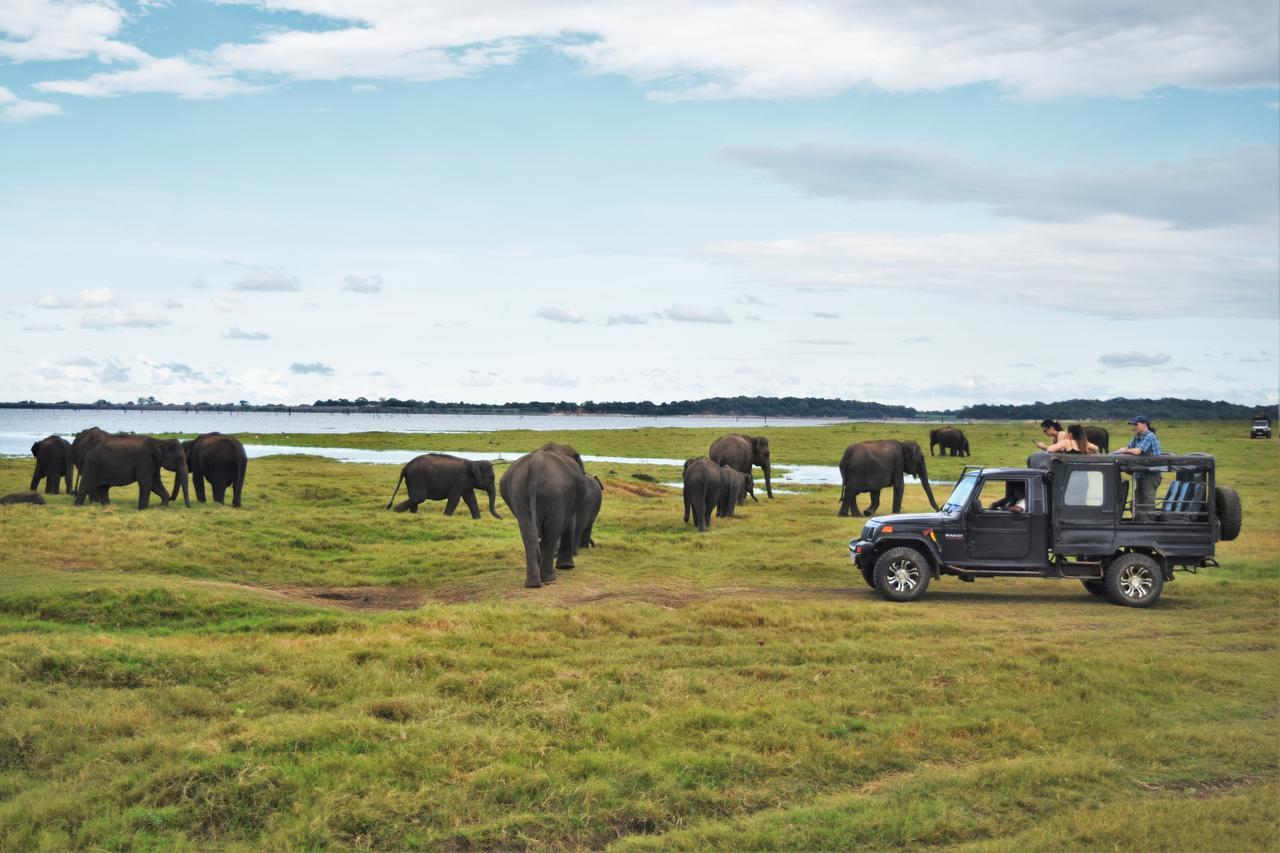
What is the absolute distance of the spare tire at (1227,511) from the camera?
1864 centimetres

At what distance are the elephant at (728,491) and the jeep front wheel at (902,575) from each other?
454 inches

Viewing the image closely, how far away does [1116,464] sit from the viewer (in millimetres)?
18750

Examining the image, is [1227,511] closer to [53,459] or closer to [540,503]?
[540,503]

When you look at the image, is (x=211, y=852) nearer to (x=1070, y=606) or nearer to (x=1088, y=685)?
(x=1088, y=685)

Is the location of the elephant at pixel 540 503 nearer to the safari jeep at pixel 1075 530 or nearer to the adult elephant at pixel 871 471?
the safari jeep at pixel 1075 530

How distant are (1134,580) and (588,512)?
9.93m

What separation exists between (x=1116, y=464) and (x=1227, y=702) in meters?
6.79

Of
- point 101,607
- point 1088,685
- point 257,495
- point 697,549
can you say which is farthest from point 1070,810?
point 257,495

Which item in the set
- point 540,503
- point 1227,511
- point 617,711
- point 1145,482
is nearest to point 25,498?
point 540,503

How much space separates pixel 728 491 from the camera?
1249 inches

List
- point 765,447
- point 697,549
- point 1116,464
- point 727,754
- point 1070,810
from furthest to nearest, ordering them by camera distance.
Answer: point 765,447, point 697,549, point 1116,464, point 727,754, point 1070,810

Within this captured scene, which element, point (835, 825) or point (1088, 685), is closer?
point (835, 825)

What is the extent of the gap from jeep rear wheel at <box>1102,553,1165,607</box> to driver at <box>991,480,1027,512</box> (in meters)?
1.69

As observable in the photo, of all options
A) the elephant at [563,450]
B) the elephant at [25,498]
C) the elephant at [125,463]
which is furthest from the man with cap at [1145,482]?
the elephant at [25,498]
